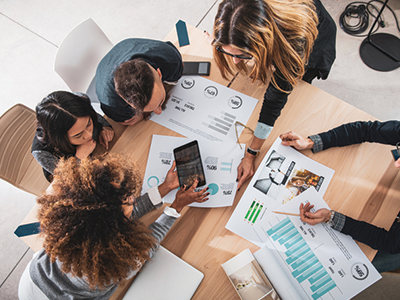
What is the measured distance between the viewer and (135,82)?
0.89 metres

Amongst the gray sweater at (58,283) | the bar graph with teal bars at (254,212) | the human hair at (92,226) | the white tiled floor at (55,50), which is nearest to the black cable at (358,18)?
the white tiled floor at (55,50)

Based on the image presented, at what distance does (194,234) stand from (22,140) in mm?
984

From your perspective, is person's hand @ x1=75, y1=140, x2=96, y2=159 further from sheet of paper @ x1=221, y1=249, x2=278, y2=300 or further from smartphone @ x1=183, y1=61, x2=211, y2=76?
sheet of paper @ x1=221, y1=249, x2=278, y2=300

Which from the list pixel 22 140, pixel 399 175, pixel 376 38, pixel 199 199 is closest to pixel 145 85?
pixel 199 199

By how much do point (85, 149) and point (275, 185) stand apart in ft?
2.86

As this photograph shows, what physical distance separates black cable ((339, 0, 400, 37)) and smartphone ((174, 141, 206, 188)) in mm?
1824

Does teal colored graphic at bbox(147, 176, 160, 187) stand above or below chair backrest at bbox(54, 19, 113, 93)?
below

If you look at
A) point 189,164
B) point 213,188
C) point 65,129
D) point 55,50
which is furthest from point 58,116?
point 55,50

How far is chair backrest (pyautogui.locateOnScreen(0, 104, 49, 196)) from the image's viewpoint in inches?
43.3

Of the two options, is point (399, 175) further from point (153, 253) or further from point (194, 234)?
point (153, 253)

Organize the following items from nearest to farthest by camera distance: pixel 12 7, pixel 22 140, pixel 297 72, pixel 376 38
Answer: pixel 297 72
pixel 22 140
pixel 376 38
pixel 12 7

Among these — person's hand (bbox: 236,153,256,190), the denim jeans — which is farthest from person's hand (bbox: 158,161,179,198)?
the denim jeans

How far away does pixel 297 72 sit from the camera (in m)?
A: 0.81

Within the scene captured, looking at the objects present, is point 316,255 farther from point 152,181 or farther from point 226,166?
point 152,181
